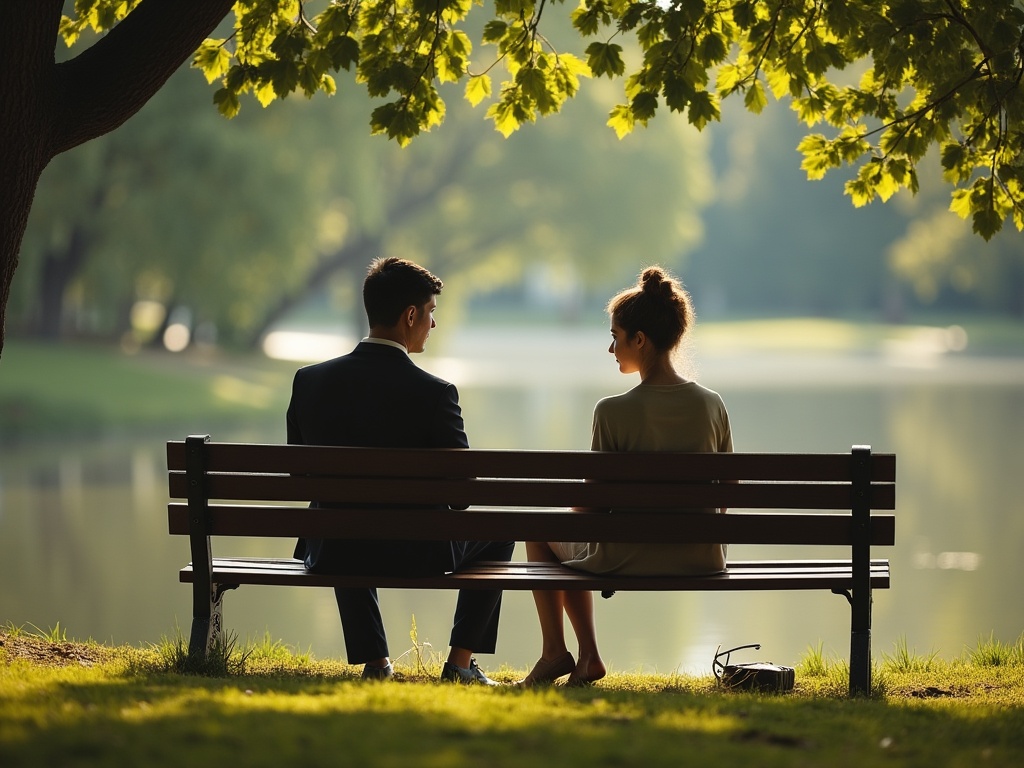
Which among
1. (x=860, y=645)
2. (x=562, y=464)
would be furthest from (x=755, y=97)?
(x=860, y=645)

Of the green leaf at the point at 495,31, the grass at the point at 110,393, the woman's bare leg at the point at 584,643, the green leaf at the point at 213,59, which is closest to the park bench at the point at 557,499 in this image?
the woman's bare leg at the point at 584,643

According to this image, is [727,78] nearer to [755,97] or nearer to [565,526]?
[755,97]

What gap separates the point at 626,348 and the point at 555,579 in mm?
874

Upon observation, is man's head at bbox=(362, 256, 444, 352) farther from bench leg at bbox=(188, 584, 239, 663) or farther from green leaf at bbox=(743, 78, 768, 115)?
green leaf at bbox=(743, 78, 768, 115)

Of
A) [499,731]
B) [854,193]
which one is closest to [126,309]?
[854,193]

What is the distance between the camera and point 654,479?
4.69 metres

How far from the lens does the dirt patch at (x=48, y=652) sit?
5.32 m

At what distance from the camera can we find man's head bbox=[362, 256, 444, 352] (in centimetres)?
502

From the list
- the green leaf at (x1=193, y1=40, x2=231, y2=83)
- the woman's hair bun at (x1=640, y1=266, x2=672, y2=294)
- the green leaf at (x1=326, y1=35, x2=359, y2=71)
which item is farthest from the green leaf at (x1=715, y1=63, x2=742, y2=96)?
A: the green leaf at (x1=193, y1=40, x2=231, y2=83)

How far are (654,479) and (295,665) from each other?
1.76m

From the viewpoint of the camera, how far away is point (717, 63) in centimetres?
616

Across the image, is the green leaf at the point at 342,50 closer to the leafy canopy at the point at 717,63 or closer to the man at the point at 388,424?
the leafy canopy at the point at 717,63

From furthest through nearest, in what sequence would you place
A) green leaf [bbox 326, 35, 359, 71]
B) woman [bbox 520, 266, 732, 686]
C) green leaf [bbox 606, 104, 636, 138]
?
green leaf [bbox 606, 104, 636, 138] < green leaf [bbox 326, 35, 359, 71] < woman [bbox 520, 266, 732, 686]

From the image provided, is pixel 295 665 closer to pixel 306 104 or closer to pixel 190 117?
pixel 190 117
